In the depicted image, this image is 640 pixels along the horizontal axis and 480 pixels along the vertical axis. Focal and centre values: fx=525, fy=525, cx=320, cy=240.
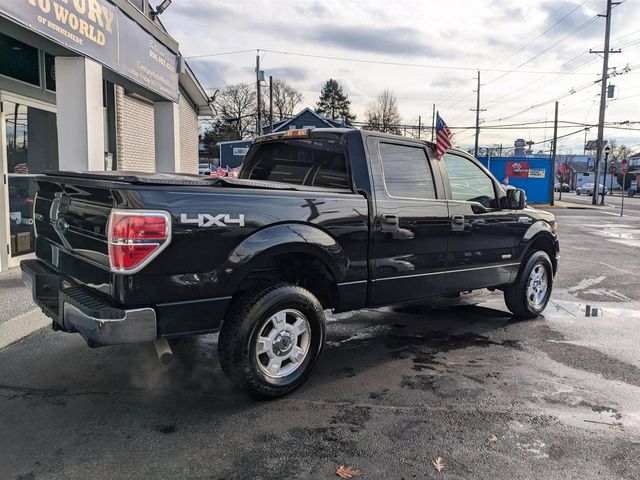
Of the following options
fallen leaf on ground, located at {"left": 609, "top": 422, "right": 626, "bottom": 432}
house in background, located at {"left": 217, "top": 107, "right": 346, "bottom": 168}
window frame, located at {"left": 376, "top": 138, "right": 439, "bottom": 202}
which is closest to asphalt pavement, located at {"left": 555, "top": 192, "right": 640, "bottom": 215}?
house in background, located at {"left": 217, "top": 107, "right": 346, "bottom": 168}

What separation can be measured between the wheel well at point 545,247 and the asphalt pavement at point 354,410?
0.97m

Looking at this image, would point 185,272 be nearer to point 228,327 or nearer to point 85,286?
point 228,327

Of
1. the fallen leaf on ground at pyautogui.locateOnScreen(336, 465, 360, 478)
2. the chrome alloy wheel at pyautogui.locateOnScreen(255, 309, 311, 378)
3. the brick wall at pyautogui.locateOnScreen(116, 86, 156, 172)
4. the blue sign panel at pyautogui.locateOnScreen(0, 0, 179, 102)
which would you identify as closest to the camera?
the fallen leaf on ground at pyautogui.locateOnScreen(336, 465, 360, 478)

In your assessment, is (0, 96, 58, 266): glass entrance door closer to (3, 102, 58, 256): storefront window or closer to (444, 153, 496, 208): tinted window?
(3, 102, 58, 256): storefront window

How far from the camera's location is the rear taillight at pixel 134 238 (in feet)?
9.95

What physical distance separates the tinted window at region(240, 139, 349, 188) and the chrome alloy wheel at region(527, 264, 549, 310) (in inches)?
115

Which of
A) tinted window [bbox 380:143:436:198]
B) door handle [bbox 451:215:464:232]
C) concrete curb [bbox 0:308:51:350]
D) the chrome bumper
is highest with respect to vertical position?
tinted window [bbox 380:143:436:198]

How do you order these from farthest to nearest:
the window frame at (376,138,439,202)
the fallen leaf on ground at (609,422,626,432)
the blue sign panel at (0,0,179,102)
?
the blue sign panel at (0,0,179,102) → the window frame at (376,138,439,202) → the fallen leaf on ground at (609,422,626,432)

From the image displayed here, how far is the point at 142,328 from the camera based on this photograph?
3146 millimetres

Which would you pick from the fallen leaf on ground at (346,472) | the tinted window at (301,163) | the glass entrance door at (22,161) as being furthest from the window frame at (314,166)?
the glass entrance door at (22,161)

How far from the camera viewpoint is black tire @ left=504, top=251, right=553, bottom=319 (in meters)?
6.04

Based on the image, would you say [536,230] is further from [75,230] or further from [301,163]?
[75,230]

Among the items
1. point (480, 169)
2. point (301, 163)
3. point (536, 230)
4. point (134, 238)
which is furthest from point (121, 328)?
point (536, 230)

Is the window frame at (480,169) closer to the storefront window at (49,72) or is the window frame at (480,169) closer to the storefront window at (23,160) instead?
the storefront window at (23,160)
